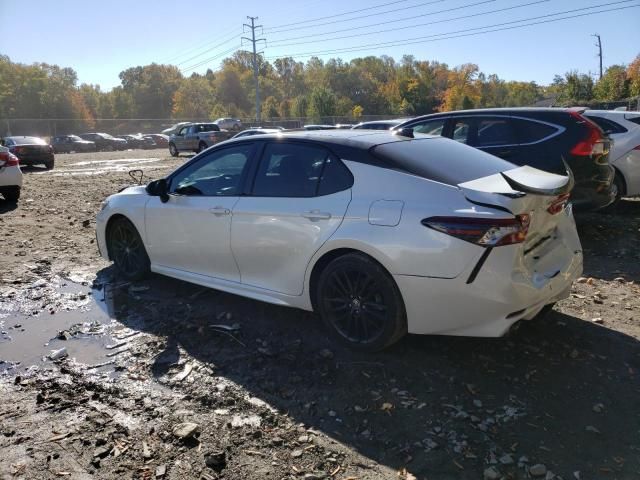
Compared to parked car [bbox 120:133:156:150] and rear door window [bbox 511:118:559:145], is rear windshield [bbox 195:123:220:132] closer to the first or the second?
parked car [bbox 120:133:156:150]

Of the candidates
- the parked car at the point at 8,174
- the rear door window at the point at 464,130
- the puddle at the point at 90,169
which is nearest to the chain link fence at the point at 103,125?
the puddle at the point at 90,169

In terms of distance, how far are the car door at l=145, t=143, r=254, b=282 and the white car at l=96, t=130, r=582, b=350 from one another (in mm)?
13

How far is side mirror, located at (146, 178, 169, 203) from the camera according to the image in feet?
16.4

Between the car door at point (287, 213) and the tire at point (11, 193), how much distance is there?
853cm

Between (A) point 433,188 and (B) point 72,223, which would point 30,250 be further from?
(A) point 433,188

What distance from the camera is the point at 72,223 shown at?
8805mm

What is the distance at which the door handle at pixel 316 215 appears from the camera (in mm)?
3734

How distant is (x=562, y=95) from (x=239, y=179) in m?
65.3

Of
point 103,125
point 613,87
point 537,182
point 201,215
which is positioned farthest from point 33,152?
point 613,87

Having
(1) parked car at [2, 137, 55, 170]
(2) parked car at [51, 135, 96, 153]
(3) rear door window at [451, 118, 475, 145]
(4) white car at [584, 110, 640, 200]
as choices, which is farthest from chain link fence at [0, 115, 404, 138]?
(3) rear door window at [451, 118, 475, 145]

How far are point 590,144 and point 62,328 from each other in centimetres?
613

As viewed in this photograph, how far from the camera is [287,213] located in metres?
3.96

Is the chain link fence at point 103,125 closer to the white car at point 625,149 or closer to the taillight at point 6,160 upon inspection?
the taillight at point 6,160

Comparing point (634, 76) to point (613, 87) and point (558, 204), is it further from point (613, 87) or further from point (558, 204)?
point (558, 204)
